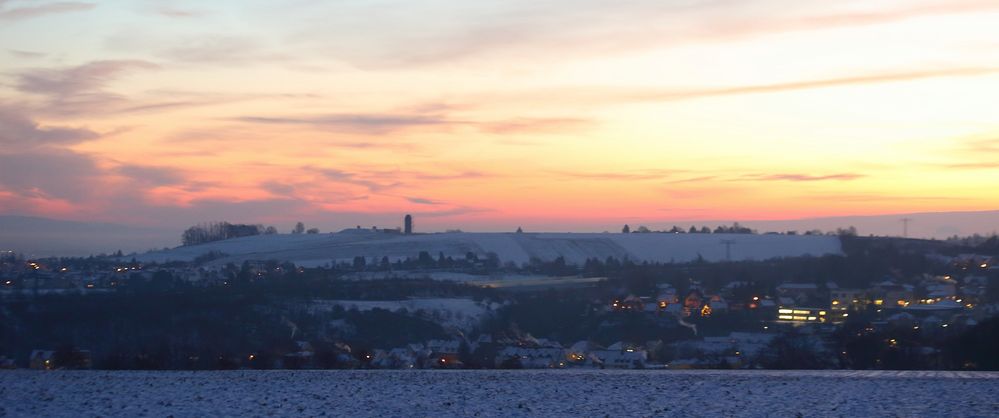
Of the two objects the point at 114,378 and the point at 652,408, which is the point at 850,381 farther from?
the point at 114,378

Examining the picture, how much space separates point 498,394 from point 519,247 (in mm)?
56125

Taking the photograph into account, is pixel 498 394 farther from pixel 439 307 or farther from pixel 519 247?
pixel 519 247

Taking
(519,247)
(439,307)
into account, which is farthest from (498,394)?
(519,247)

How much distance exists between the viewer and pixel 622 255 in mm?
69188

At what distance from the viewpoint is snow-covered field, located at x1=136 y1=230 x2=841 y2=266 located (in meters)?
67.7

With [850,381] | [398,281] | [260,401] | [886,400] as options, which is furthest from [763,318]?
[260,401]

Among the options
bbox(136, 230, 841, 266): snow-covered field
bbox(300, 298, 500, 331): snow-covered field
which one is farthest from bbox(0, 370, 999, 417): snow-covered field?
bbox(136, 230, 841, 266): snow-covered field

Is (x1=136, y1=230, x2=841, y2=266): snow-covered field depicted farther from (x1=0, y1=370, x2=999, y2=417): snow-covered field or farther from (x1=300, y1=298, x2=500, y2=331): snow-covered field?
(x1=0, y1=370, x2=999, y2=417): snow-covered field

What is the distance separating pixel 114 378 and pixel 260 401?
13.4ft

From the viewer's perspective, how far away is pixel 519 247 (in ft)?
237

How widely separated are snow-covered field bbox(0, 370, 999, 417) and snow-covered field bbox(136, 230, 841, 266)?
45447mm

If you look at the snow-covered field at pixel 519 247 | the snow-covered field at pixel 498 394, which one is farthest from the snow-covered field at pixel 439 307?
the snow-covered field at pixel 519 247

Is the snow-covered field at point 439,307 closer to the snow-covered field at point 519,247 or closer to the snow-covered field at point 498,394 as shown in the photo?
the snow-covered field at point 498,394

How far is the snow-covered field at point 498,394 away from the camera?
14453 mm
